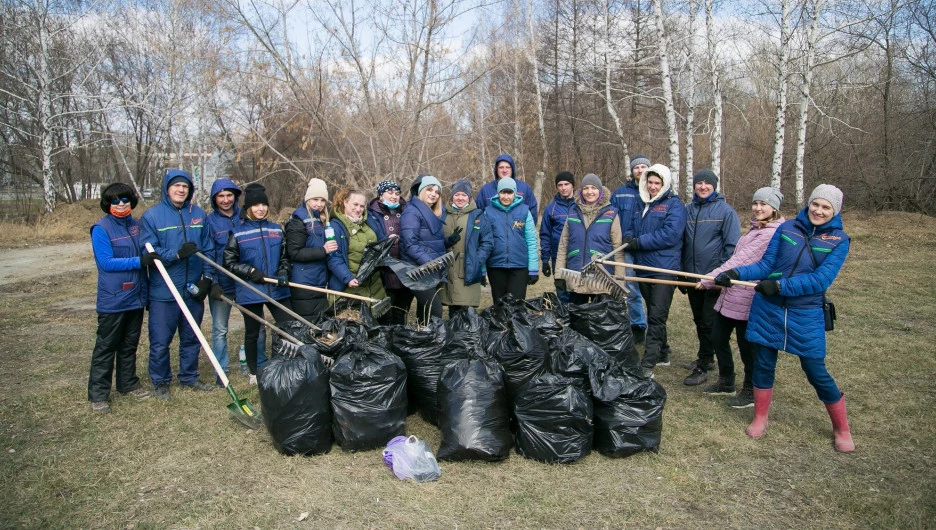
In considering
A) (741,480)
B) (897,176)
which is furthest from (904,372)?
(897,176)

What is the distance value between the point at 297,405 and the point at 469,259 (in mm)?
2091

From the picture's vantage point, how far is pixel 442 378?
11.4ft

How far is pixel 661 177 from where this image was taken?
15.9 feet

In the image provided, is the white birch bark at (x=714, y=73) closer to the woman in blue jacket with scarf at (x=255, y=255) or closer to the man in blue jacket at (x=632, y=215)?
the man in blue jacket at (x=632, y=215)

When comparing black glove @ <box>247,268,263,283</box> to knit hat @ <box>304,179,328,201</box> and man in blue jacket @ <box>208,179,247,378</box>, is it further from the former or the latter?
knit hat @ <box>304,179,328,201</box>

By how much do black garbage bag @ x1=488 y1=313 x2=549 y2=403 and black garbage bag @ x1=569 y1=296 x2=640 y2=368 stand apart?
796 millimetres

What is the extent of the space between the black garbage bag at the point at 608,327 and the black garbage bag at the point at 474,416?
1.17 m

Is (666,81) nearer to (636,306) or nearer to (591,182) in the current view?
(591,182)

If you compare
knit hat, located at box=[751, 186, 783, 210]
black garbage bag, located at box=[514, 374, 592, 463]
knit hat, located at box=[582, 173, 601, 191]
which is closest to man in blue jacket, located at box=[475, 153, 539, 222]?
knit hat, located at box=[582, 173, 601, 191]

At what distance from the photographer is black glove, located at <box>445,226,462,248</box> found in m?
5.06

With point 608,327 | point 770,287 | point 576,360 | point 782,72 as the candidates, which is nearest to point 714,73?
point 782,72

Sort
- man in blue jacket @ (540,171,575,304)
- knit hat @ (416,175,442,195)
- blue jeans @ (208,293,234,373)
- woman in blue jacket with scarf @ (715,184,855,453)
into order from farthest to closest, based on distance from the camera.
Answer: man in blue jacket @ (540,171,575,304) → knit hat @ (416,175,442,195) → blue jeans @ (208,293,234,373) → woman in blue jacket with scarf @ (715,184,855,453)

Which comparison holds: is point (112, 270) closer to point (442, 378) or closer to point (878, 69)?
point (442, 378)

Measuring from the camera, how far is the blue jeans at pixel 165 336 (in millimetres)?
4387
